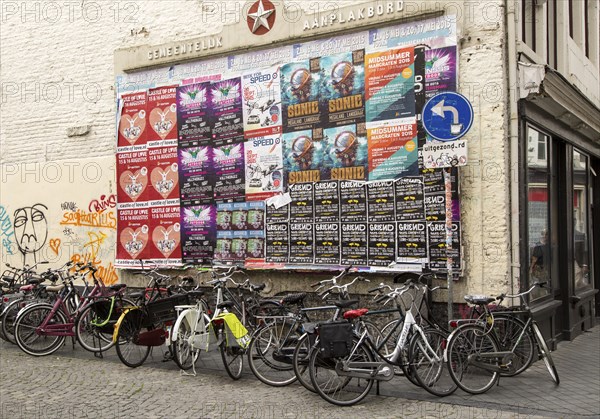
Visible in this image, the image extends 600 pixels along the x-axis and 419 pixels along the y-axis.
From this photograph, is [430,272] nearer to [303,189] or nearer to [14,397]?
[303,189]

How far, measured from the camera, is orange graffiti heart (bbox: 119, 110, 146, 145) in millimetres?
10469

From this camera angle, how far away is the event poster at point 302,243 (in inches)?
348

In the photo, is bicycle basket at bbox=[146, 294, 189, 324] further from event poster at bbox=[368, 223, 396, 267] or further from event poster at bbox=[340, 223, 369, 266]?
event poster at bbox=[368, 223, 396, 267]

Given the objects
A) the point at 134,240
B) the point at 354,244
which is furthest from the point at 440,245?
the point at 134,240

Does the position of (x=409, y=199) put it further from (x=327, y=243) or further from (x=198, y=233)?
(x=198, y=233)

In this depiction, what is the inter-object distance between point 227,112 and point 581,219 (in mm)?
6791

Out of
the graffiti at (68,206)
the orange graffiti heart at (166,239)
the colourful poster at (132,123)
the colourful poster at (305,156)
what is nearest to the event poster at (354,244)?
the colourful poster at (305,156)

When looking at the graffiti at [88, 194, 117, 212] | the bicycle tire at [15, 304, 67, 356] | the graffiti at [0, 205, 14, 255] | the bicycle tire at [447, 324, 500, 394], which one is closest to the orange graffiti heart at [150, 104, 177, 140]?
the graffiti at [88, 194, 117, 212]

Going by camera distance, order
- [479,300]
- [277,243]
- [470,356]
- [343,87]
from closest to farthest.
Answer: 1. [470,356]
2. [479,300]
3. [343,87]
4. [277,243]

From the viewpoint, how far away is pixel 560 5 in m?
10.2

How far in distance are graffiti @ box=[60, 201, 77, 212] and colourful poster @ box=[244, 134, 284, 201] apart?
12.6ft

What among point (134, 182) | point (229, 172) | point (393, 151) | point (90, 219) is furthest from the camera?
point (90, 219)

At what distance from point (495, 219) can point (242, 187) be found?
3.76 m

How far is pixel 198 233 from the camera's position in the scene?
32.4 feet
